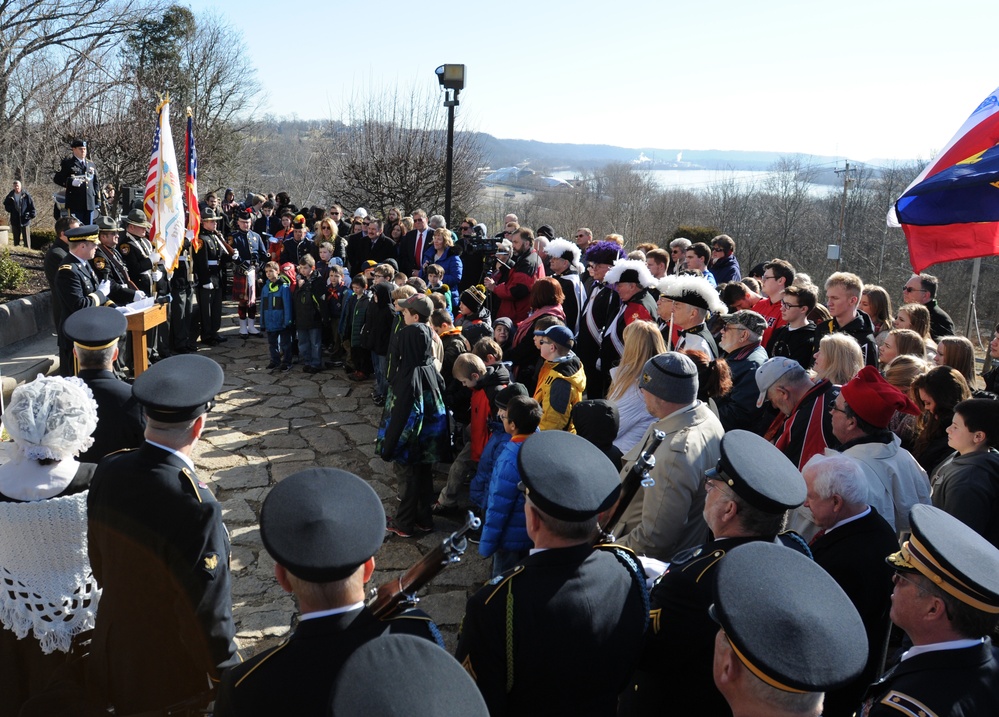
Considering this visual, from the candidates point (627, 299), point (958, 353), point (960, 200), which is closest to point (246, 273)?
point (627, 299)

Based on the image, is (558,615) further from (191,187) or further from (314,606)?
(191,187)

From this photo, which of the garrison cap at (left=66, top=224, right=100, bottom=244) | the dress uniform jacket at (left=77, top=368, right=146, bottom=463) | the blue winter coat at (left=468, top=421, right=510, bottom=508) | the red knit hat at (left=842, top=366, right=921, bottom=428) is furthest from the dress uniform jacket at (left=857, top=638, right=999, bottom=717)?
the garrison cap at (left=66, top=224, right=100, bottom=244)

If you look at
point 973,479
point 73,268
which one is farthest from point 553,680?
point 73,268

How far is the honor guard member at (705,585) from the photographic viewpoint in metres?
2.48

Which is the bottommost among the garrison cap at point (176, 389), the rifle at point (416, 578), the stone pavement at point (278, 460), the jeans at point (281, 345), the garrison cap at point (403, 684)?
the stone pavement at point (278, 460)

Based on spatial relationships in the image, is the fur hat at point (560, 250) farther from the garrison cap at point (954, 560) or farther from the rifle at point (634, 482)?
the garrison cap at point (954, 560)

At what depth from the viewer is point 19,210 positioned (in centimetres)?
1670

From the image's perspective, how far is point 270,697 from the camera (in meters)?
1.91

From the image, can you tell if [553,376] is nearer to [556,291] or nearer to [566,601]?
[556,291]

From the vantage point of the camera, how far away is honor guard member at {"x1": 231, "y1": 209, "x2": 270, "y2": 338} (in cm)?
1195

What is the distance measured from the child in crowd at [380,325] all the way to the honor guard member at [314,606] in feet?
22.1

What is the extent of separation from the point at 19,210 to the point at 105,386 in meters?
15.6

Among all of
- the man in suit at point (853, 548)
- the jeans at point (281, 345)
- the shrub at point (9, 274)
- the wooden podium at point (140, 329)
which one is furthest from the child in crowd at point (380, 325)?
the shrub at point (9, 274)

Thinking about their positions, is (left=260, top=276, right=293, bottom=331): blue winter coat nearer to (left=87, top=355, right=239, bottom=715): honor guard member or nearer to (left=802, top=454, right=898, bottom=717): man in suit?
(left=87, top=355, right=239, bottom=715): honor guard member
